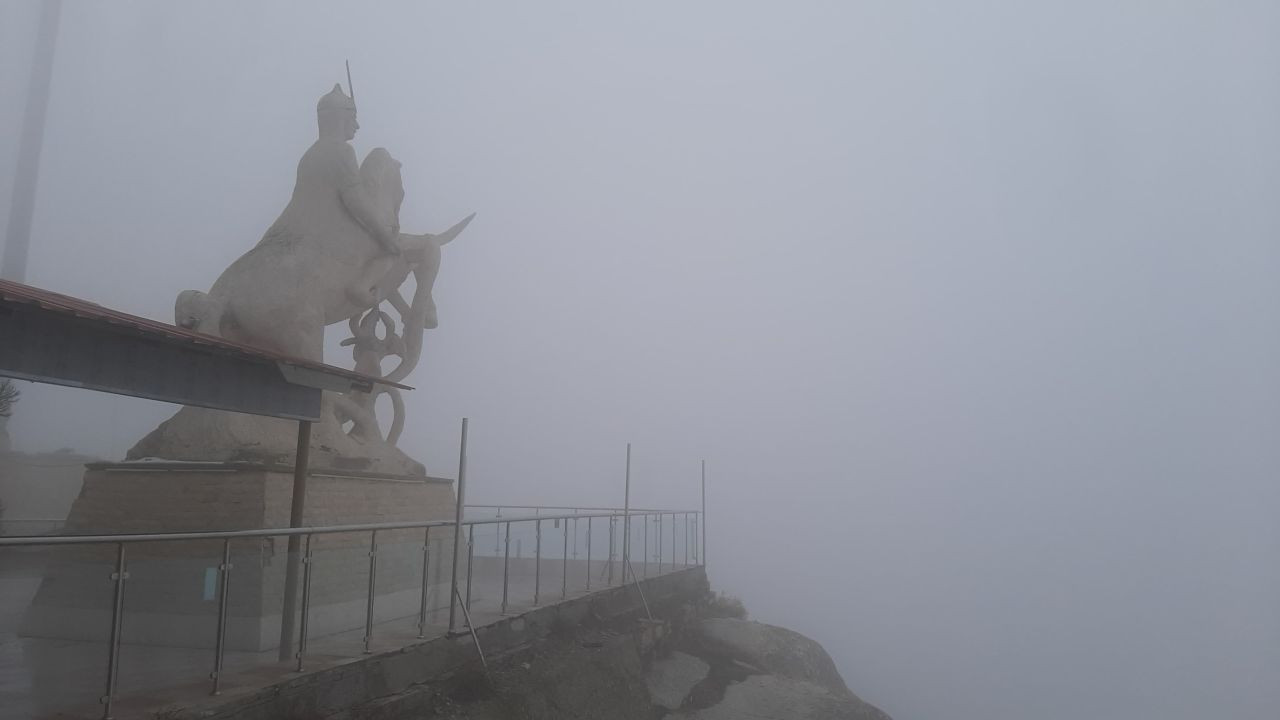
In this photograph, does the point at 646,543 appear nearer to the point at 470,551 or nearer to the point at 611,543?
the point at 611,543

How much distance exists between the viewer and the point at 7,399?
11516 millimetres

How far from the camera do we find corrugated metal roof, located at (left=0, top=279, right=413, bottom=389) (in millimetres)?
5129

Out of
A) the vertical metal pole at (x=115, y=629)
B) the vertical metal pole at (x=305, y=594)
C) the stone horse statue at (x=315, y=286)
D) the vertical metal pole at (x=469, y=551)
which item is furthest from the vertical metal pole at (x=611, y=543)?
the vertical metal pole at (x=115, y=629)

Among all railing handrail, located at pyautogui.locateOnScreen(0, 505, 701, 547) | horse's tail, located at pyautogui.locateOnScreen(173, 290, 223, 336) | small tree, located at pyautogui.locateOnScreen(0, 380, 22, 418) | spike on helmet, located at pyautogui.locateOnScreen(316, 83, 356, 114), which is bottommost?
railing handrail, located at pyautogui.locateOnScreen(0, 505, 701, 547)

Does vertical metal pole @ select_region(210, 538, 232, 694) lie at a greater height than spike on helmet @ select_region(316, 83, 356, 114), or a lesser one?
lesser

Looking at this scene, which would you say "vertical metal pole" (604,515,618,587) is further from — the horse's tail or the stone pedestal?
the horse's tail

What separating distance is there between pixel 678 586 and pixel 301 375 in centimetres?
1011

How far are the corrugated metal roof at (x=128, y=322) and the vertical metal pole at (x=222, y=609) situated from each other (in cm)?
135

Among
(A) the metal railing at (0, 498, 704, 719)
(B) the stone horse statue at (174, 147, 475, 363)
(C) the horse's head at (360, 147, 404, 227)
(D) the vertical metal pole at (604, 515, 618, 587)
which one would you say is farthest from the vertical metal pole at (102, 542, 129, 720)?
(D) the vertical metal pole at (604, 515, 618, 587)

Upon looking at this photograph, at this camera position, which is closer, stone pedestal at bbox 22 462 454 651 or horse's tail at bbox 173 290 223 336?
stone pedestal at bbox 22 462 454 651

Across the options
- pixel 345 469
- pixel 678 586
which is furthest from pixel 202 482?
pixel 678 586

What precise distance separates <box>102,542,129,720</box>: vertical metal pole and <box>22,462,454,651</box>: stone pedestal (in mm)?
36

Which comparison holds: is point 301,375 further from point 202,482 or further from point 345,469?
point 345,469

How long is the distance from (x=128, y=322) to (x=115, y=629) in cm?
187
